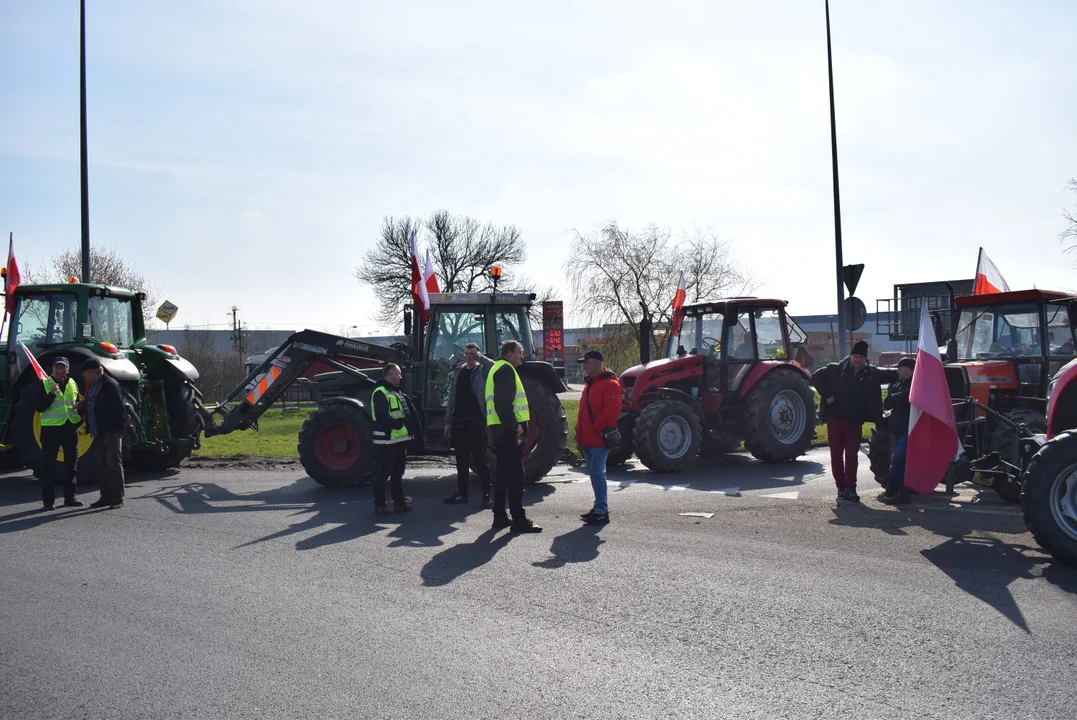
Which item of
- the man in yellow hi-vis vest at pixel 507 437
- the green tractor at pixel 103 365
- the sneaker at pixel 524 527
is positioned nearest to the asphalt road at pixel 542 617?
the sneaker at pixel 524 527

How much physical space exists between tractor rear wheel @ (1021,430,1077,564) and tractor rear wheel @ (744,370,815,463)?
718 cm

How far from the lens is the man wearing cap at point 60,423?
11250mm

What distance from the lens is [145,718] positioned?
15.1 feet

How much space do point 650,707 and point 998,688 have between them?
174 centimetres

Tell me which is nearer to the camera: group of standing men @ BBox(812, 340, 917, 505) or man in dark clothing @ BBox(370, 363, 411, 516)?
man in dark clothing @ BBox(370, 363, 411, 516)

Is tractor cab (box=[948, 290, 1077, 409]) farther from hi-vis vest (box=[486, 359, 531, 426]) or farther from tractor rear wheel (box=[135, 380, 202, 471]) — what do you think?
tractor rear wheel (box=[135, 380, 202, 471])

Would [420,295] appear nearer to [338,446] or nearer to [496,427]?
[338,446]

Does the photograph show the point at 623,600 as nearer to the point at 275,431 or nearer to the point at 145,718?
the point at 145,718

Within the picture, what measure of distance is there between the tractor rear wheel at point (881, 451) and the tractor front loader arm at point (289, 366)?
260 inches

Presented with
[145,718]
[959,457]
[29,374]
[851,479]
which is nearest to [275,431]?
[29,374]

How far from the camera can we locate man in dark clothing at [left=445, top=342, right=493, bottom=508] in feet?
36.7

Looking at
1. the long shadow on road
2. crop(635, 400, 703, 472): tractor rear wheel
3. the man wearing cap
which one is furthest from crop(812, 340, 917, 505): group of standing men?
the man wearing cap

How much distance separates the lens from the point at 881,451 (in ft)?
38.4

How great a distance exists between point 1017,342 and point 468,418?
629 cm
